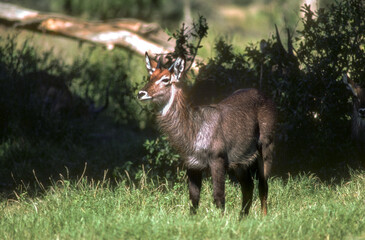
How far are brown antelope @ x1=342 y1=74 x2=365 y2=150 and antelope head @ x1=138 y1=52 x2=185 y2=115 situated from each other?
2.53m

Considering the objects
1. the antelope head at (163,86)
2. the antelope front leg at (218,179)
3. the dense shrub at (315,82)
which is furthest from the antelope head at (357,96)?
the antelope head at (163,86)

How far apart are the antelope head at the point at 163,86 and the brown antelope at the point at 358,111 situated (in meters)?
2.53

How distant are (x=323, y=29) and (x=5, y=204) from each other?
5.00 metres

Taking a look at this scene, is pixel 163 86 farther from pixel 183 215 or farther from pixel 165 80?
pixel 183 215

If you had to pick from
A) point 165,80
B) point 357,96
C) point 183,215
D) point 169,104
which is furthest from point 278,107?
point 183,215

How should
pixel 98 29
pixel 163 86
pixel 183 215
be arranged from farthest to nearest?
pixel 98 29 → pixel 163 86 → pixel 183 215

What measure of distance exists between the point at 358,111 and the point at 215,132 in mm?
2309

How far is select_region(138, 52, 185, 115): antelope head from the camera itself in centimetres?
548

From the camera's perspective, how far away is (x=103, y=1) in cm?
2348

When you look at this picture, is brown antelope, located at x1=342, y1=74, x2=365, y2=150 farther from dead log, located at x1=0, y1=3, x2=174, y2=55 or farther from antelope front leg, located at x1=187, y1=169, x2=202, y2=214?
dead log, located at x1=0, y1=3, x2=174, y2=55

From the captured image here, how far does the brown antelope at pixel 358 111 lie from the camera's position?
673 cm

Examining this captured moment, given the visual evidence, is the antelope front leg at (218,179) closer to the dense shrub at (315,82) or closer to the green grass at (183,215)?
the green grass at (183,215)

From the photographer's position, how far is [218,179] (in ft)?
17.7

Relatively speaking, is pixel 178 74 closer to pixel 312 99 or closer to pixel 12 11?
pixel 312 99
